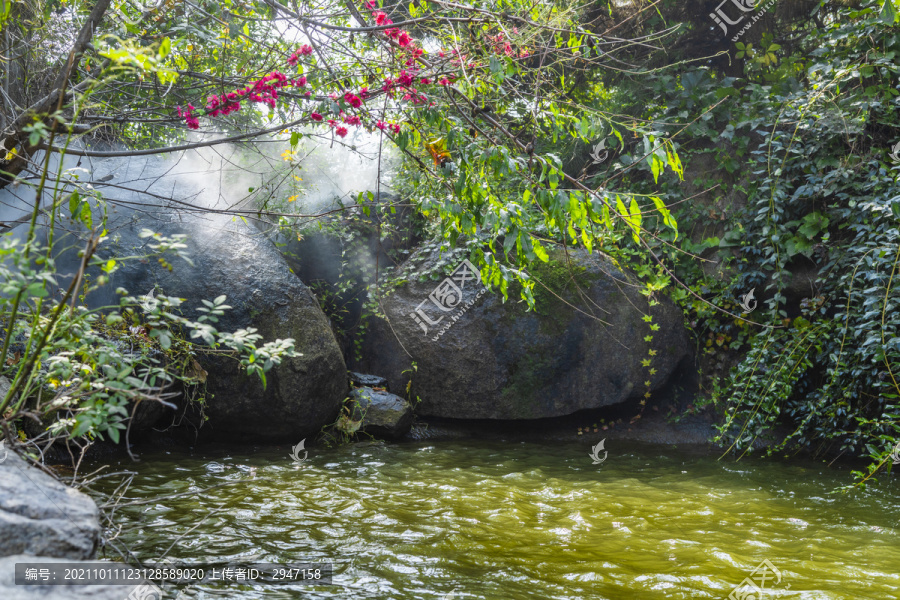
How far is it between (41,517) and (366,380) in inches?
174

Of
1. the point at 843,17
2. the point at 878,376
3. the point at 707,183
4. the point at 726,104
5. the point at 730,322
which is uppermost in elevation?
the point at 843,17

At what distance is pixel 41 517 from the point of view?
1752 mm

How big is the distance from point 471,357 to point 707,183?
3351 millimetres

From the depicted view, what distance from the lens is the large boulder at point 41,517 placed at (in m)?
1.69

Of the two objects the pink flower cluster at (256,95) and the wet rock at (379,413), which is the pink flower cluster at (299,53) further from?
the wet rock at (379,413)

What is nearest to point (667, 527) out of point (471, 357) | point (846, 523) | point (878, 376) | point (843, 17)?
point (846, 523)

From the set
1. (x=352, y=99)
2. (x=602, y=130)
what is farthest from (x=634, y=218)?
(x=602, y=130)

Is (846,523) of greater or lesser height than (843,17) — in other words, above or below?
below

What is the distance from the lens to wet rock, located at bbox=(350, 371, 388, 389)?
20.0ft

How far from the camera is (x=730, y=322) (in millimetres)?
6008

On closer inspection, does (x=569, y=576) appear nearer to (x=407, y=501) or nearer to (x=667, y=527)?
Result: (x=667, y=527)

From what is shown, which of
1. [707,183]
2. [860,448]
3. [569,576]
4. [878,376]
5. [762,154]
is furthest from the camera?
[707,183]

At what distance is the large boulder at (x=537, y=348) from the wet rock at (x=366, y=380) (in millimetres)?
446

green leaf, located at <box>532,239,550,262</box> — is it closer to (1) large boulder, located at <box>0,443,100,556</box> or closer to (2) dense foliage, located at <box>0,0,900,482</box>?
(2) dense foliage, located at <box>0,0,900,482</box>
